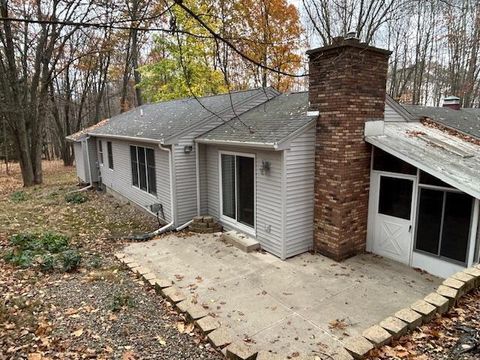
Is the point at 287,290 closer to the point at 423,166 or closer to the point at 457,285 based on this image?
the point at 457,285

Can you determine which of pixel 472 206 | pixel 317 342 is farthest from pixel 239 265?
pixel 472 206

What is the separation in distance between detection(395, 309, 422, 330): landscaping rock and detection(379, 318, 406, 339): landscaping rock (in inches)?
2.1

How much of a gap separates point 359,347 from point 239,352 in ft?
4.33

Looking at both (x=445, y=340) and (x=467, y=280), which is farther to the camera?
(x=467, y=280)

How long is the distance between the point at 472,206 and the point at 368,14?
28.8 ft

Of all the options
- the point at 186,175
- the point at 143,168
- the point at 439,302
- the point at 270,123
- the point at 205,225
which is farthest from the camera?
the point at 143,168

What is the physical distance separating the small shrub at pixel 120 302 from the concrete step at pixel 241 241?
10.2 feet

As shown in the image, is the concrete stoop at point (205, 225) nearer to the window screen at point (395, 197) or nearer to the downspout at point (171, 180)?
the downspout at point (171, 180)

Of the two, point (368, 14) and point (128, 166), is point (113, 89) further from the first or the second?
point (368, 14)

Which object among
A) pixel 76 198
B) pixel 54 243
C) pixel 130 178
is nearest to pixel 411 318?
pixel 54 243

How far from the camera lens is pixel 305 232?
758 centimetres

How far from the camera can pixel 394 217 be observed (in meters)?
7.09

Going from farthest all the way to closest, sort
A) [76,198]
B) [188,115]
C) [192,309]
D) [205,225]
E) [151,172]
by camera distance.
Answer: [76,198]
[188,115]
[151,172]
[205,225]
[192,309]

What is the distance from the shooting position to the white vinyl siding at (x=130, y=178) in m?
9.73
